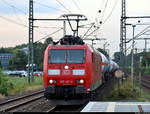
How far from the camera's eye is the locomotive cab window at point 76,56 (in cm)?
1612

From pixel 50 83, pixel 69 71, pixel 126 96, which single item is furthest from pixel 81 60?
pixel 126 96

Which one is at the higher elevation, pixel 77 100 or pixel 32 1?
pixel 32 1

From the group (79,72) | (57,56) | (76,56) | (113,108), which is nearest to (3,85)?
(57,56)

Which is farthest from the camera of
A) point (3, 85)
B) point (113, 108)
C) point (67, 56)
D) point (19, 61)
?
point (19, 61)

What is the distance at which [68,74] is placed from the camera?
15812 millimetres

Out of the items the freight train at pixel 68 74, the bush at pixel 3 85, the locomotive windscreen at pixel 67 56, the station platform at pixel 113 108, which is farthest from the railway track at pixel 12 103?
the station platform at pixel 113 108

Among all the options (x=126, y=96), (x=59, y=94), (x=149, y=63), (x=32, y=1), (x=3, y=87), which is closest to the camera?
(x=59, y=94)

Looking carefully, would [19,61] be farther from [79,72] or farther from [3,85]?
[79,72]

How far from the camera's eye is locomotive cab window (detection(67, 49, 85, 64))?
16125 mm

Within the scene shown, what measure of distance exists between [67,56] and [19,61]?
81.7 m

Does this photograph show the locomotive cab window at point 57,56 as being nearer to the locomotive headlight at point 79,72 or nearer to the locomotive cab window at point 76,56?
the locomotive cab window at point 76,56

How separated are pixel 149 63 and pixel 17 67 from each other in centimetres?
3718

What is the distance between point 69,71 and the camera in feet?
52.1

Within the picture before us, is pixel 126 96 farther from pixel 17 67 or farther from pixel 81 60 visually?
pixel 17 67
